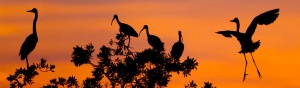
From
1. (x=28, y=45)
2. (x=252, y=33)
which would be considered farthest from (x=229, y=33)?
(x=28, y=45)

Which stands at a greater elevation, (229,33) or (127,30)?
(127,30)

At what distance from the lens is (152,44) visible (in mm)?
32219

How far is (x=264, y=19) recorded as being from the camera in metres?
24.2

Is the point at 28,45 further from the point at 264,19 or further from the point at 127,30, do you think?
the point at 264,19

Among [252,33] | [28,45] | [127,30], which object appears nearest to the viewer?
[252,33]

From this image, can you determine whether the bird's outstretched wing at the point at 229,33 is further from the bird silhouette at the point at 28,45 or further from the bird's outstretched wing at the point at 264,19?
the bird silhouette at the point at 28,45

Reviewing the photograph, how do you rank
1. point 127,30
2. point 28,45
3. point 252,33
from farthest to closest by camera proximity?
point 127,30
point 28,45
point 252,33

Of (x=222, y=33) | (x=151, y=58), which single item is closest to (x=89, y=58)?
(x=151, y=58)

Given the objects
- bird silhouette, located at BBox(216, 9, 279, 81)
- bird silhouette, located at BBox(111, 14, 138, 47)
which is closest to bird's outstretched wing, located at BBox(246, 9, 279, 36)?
bird silhouette, located at BBox(216, 9, 279, 81)

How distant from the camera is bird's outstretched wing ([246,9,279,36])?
24.0 metres

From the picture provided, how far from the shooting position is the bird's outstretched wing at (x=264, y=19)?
2398 centimetres

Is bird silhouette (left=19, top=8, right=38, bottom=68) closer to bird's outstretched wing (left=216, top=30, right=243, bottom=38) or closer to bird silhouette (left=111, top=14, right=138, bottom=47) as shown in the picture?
bird silhouette (left=111, top=14, right=138, bottom=47)

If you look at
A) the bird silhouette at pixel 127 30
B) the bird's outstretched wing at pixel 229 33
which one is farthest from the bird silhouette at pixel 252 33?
the bird silhouette at pixel 127 30

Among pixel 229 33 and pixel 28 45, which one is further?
pixel 28 45
